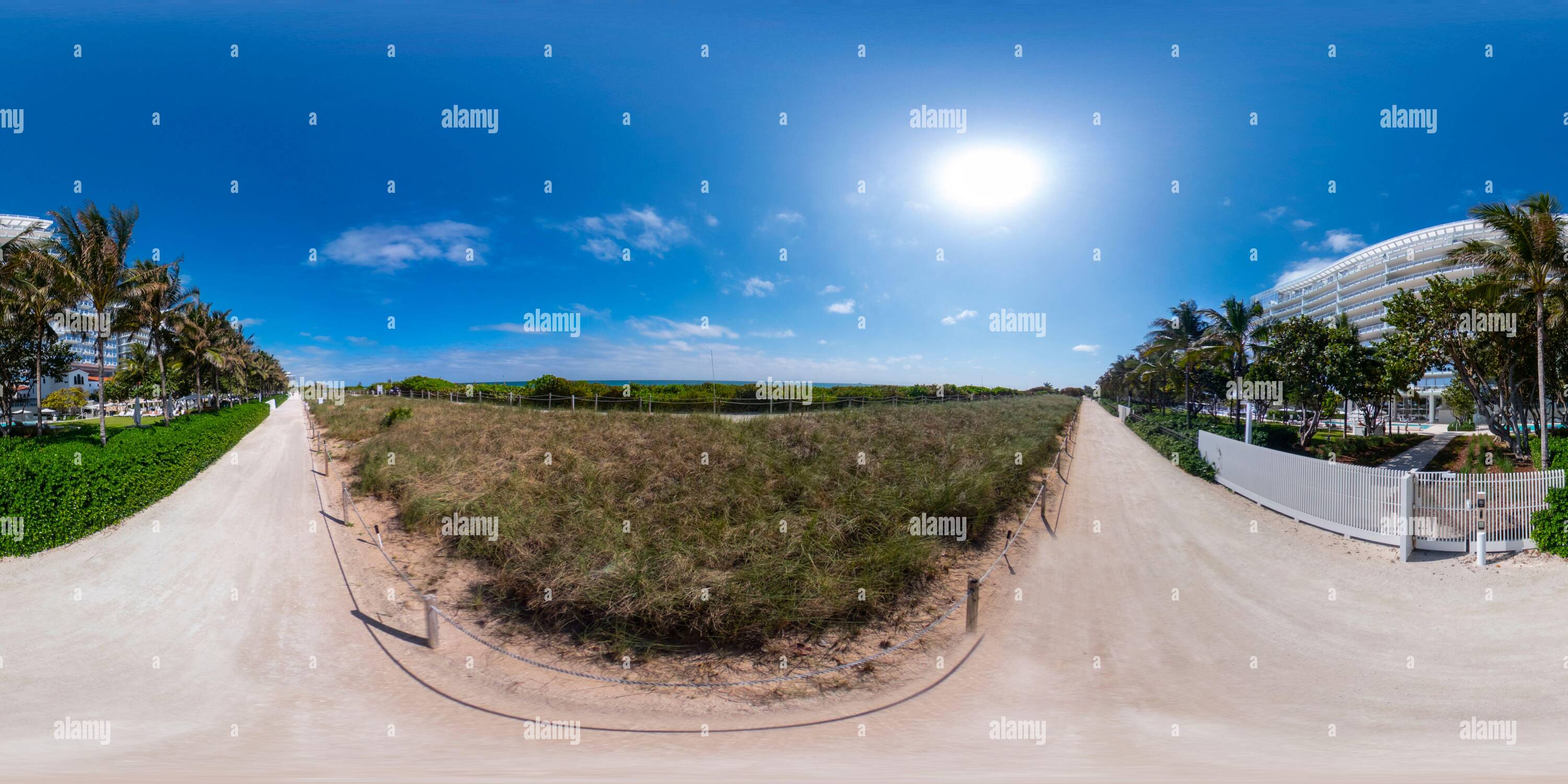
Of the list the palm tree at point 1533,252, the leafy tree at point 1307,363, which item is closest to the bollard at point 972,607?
the palm tree at point 1533,252

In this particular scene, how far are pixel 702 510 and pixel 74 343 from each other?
116055 millimetres

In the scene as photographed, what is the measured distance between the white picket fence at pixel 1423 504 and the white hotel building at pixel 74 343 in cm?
3658

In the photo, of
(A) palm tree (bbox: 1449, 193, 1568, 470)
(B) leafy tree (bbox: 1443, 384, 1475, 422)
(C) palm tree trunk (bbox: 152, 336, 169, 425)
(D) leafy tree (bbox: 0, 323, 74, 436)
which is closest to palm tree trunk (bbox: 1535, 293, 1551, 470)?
(A) palm tree (bbox: 1449, 193, 1568, 470)

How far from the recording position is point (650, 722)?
4.87 metres

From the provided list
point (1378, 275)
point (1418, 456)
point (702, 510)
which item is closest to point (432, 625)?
point (702, 510)

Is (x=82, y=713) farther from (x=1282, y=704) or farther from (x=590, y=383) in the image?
(x=590, y=383)

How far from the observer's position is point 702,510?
9648 mm

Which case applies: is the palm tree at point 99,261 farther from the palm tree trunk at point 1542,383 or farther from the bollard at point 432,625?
the palm tree trunk at point 1542,383

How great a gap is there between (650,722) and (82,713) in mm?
5301

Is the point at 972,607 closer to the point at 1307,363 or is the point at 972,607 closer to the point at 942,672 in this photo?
the point at 942,672

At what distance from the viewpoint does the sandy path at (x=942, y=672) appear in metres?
4.66

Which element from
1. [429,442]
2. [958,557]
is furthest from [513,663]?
[429,442]

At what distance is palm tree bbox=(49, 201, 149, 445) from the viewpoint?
18594mm

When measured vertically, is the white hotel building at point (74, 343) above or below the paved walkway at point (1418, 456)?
above
